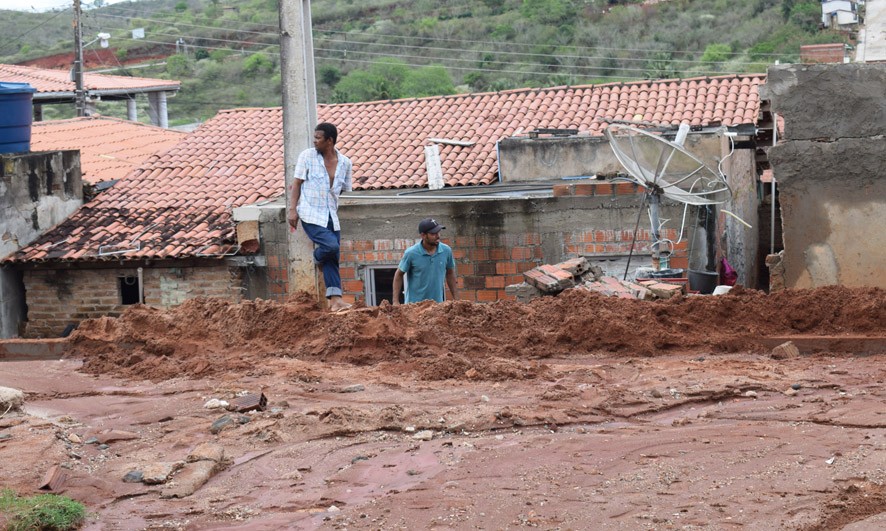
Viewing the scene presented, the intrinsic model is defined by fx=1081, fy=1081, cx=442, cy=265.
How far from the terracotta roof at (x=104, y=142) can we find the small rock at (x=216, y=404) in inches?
610

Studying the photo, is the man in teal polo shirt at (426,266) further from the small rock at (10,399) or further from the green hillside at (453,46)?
the green hillside at (453,46)

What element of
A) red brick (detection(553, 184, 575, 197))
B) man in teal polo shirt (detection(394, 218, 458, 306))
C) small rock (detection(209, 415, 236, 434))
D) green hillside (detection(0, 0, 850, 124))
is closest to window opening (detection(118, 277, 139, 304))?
red brick (detection(553, 184, 575, 197))

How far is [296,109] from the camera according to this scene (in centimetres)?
1012

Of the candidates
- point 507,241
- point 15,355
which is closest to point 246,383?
point 15,355

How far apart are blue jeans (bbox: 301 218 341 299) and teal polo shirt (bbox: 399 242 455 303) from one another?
22.9 inches

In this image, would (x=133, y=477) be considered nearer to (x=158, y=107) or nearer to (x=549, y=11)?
(x=158, y=107)

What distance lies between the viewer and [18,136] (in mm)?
17953

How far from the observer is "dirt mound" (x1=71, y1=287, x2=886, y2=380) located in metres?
7.37

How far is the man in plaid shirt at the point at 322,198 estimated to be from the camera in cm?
892

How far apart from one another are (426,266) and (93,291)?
10559mm

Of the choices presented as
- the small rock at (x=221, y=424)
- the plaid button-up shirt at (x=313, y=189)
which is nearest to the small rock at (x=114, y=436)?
the small rock at (x=221, y=424)

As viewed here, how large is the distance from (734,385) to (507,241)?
843 cm

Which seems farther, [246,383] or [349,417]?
[246,383]

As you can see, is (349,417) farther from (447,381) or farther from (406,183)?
(406,183)
